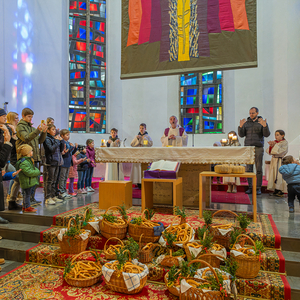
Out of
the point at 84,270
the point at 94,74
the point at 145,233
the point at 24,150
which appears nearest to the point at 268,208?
the point at 145,233

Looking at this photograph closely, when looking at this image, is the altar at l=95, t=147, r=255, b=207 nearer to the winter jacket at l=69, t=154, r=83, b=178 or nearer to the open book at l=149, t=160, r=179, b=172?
the open book at l=149, t=160, r=179, b=172

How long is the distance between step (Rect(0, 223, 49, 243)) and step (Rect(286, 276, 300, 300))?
3337 millimetres

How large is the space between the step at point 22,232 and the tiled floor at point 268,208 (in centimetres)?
33

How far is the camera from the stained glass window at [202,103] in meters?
11.3

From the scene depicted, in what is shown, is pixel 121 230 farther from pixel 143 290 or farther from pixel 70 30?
pixel 70 30

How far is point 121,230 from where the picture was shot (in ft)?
11.5

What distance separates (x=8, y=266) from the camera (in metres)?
3.53

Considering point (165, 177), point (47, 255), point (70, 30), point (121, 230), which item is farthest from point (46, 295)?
point (70, 30)

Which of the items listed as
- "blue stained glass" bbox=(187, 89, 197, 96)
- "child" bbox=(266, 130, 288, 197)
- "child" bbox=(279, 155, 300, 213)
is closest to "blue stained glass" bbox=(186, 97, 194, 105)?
"blue stained glass" bbox=(187, 89, 197, 96)

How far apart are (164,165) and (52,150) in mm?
2243

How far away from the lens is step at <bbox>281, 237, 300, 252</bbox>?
323 centimetres

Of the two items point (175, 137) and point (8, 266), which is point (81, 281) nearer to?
point (8, 266)

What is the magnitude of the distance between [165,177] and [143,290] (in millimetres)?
1982

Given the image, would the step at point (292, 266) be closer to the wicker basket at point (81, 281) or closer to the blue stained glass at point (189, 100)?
the wicker basket at point (81, 281)
